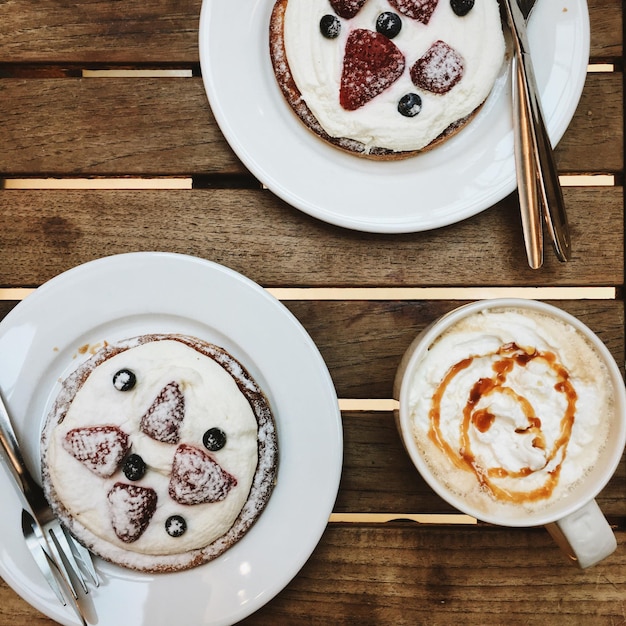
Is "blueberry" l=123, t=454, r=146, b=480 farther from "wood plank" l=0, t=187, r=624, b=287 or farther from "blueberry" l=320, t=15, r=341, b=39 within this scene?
"blueberry" l=320, t=15, r=341, b=39

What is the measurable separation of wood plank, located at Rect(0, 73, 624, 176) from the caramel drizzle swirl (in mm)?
717

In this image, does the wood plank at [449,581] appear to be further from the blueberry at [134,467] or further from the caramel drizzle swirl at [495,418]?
the blueberry at [134,467]

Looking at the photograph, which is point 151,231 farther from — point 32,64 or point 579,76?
point 579,76

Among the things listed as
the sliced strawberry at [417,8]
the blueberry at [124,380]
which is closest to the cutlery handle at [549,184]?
the sliced strawberry at [417,8]

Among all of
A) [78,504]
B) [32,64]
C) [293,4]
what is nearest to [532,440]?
[78,504]

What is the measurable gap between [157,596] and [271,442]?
397mm

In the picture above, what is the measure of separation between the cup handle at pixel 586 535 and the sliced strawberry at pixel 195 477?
2.09 ft

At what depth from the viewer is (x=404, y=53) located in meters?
1.28

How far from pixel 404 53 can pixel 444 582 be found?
45.3 inches

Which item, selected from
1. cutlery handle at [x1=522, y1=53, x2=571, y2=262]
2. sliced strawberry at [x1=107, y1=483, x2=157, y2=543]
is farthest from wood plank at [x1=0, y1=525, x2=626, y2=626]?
cutlery handle at [x1=522, y1=53, x2=571, y2=262]

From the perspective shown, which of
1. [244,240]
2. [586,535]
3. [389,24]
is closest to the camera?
[586,535]

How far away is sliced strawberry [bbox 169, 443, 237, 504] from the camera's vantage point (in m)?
1.20

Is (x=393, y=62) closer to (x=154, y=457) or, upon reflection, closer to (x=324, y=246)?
(x=324, y=246)

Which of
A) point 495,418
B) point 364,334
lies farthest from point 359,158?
point 495,418
